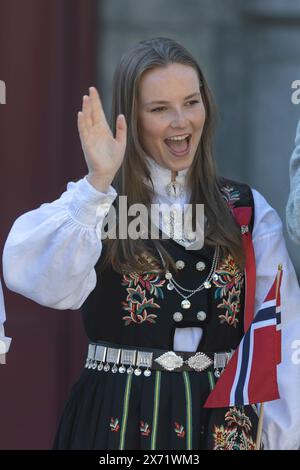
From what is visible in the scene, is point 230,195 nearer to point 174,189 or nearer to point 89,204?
point 174,189

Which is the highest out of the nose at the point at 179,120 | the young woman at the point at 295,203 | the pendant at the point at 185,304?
the nose at the point at 179,120

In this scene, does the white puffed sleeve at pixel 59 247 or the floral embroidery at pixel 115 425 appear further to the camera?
the floral embroidery at pixel 115 425

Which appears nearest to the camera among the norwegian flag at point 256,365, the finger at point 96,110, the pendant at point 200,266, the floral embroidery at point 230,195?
the finger at point 96,110

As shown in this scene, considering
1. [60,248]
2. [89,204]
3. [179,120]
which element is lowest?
[60,248]

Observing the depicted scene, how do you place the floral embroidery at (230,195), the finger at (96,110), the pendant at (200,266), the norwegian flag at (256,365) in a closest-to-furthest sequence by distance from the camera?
the finger at (96,110) < the norwegian flag at (256,365) < the pendant at (200,266) < the floral embroidery at (230,195)

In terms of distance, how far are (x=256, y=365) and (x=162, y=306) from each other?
320 mm

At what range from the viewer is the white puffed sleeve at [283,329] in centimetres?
369

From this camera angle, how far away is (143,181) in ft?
12.1

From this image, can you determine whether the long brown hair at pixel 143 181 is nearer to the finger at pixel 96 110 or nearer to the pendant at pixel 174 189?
the pendant at pixel 174 189

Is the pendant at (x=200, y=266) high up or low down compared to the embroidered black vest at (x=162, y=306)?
up

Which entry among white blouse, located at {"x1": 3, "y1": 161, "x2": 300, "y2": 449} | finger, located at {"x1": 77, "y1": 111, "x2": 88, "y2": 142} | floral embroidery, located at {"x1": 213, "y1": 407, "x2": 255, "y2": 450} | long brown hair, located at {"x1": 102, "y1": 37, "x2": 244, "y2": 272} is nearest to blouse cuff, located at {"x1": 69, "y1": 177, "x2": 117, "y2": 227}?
white blouse, located at {"x1": 3, "y1": 161, "x2": 300, "y2": 449}

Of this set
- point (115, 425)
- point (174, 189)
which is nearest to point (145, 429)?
point (115, 425)

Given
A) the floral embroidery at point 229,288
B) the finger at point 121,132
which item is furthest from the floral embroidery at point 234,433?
the finger at point 121,132

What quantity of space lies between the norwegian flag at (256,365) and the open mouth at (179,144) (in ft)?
1.52
